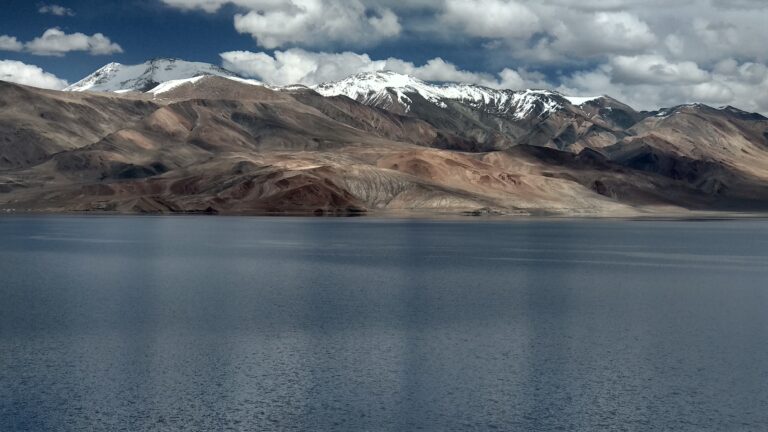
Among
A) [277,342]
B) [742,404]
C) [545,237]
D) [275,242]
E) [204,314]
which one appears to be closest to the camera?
[742,404]

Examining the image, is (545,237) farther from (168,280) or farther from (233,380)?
(233,380)

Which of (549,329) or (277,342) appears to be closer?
(277,342)

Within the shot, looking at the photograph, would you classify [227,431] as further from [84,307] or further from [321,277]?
[321,277]

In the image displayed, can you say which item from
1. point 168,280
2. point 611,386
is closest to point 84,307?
point 168,280

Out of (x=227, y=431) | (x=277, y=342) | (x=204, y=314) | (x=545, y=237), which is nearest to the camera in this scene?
(x=227, y=431)

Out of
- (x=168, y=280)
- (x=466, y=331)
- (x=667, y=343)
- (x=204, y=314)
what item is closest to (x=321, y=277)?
(x=168, y=280)

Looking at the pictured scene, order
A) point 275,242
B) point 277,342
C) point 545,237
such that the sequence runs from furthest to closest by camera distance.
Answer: point 545,237, point 275,242, point 277,342
